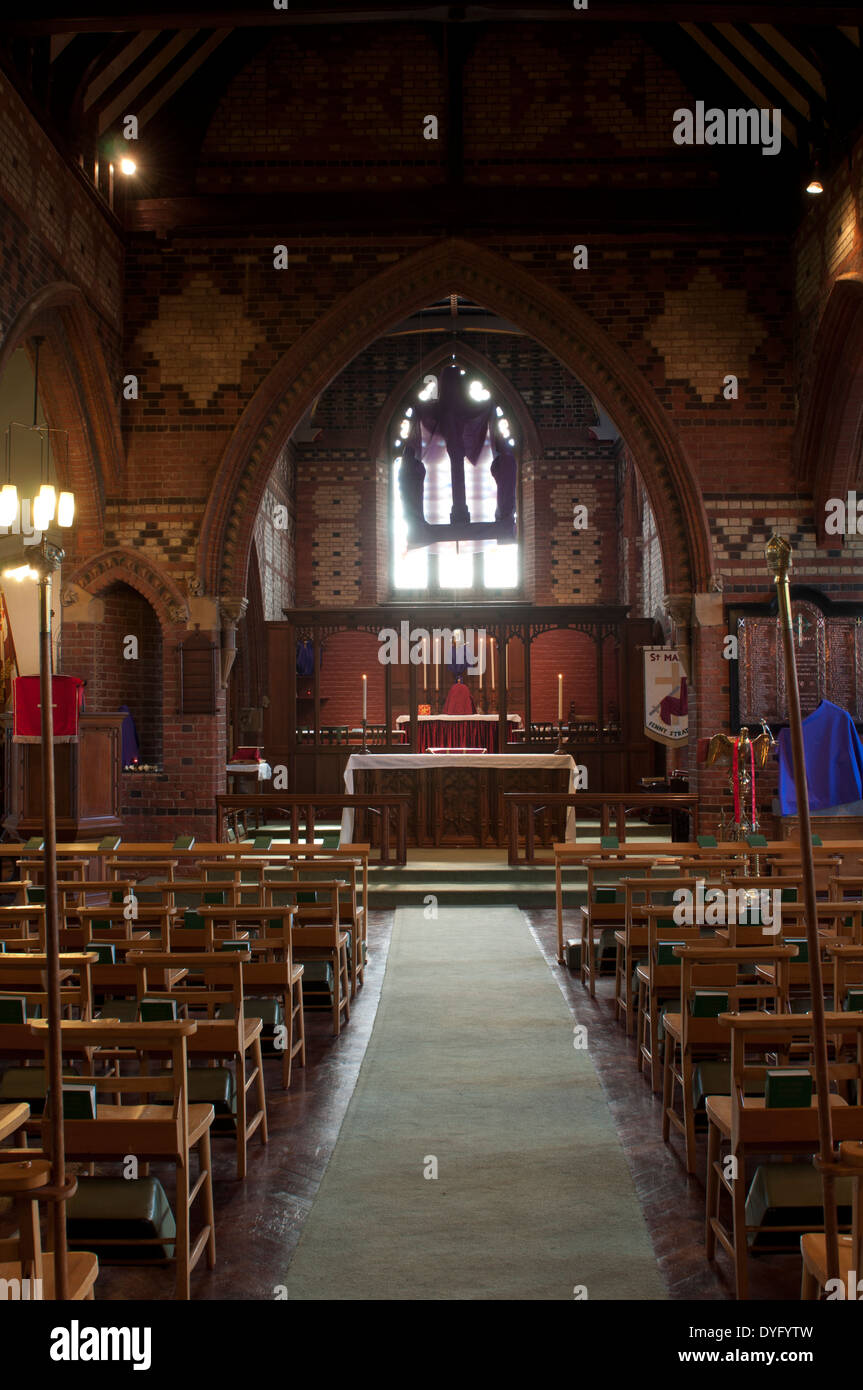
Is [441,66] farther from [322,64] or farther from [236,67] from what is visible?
[236,67]

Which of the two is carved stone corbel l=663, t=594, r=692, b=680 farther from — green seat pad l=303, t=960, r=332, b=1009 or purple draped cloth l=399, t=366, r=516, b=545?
green seat pad l=303, t=960, r=332, b=1009

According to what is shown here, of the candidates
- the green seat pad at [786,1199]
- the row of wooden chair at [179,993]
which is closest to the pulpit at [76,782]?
the row of wooden chair at [179,993]

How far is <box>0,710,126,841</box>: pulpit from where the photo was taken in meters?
9.01

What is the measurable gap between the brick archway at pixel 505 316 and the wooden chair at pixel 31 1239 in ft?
31.6

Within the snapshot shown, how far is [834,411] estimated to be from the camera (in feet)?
35.3

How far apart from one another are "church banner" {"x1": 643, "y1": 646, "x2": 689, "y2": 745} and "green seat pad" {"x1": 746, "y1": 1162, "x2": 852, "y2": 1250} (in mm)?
9332

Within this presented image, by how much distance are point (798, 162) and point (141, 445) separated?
6898mm

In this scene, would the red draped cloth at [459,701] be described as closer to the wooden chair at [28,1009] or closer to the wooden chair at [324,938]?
the wooden chair at [324,938]

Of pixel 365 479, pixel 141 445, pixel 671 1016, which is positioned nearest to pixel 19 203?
pixel 141 445

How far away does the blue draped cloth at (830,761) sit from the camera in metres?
10.5

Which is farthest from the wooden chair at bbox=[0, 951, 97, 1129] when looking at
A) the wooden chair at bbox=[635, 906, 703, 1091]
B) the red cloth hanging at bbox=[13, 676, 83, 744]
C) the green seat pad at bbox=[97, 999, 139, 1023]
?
the red cloth hanging at bbox=[13, 676, 83, 744]

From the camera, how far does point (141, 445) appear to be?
38.1ft

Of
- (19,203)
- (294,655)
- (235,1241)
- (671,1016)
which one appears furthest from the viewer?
(294,655)

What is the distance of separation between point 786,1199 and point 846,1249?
2.42 feet
